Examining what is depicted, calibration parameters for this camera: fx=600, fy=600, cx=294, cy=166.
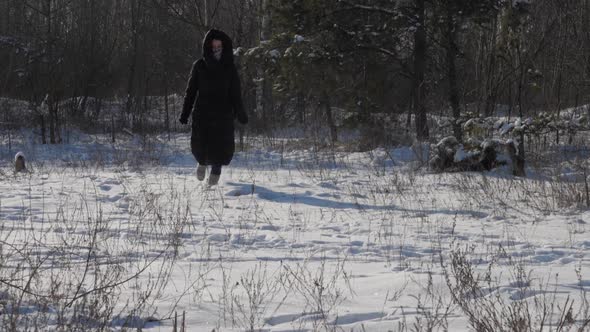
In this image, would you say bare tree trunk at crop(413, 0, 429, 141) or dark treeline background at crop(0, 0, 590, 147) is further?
bare tree trunk at crop(413, 0, 429, 141)

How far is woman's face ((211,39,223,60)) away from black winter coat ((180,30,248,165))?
39 mm

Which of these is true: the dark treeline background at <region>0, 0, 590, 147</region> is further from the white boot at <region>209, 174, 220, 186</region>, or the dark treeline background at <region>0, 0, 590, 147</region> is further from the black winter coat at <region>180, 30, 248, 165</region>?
the white boot at <region>209, 174, 220, 186</region>

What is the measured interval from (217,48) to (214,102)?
0.70 m

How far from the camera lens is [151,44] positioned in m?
30.7

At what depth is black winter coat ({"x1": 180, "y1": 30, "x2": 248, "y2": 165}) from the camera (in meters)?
7.80

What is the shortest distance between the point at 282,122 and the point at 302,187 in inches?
606

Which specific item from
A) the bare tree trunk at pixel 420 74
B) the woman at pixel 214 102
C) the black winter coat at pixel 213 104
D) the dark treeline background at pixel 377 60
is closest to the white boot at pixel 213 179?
the woman at pixel 214 102

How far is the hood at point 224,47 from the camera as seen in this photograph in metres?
7.69

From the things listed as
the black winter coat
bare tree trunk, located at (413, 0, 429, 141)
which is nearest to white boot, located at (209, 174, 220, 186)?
the black winter coat

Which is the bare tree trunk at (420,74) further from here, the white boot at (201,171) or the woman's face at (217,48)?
the woman's face at (217,48)

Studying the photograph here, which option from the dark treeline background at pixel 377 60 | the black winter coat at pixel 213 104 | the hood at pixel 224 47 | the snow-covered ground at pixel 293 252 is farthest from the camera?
the dark treeline background at pixel 377 60

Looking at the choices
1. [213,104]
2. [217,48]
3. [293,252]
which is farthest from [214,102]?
[293,252]

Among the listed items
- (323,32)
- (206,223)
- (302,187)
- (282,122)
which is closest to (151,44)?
(282,122)

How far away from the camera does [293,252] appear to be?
184 inches
